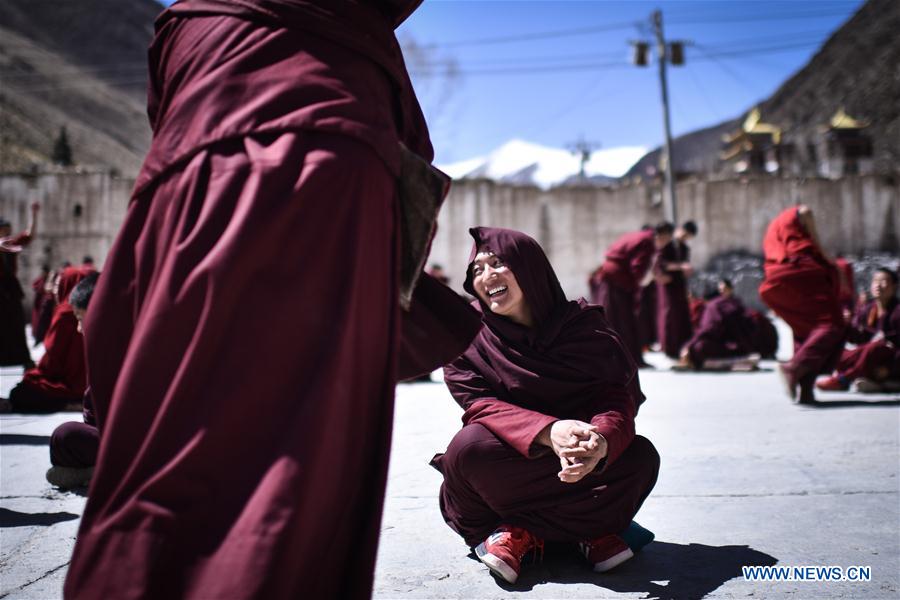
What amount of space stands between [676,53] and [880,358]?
36.3ft

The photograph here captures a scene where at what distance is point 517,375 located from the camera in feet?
6.57

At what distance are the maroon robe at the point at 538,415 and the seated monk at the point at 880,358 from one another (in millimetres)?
4331

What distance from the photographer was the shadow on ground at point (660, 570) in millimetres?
1806

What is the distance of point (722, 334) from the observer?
303 inches

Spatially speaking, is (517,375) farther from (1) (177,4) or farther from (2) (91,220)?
(2) (91,220)

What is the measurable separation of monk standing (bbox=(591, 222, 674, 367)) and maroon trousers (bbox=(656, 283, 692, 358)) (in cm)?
40

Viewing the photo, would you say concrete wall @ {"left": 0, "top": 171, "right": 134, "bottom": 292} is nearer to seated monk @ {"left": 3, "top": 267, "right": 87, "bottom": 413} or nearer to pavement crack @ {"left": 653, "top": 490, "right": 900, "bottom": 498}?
seated monk @ {"left": 3, "top": 267, "right": 87, "bottom": 413}

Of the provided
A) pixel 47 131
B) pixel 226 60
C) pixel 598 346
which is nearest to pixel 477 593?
pixel 598 346

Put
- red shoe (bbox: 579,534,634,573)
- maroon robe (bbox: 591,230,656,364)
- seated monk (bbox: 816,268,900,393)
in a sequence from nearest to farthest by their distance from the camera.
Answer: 1. red shoe (bbox: 579,534,634,573)
2. seated monk (bbox: 816,268,900,393)
3. maroon robe (bbox: 591,230,656,364)

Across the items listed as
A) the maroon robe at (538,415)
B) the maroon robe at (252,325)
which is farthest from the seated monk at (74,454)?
the maroon robe at (252,325)

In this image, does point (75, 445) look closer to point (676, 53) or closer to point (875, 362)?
point (875, 362)

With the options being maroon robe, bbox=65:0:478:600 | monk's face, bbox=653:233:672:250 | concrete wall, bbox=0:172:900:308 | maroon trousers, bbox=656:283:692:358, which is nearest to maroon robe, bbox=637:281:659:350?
maroon trousers, bbox=656:283:692:358

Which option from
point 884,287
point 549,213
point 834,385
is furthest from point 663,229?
point 549,213

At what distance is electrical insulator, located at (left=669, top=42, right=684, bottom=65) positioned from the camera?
1517 centimetres
